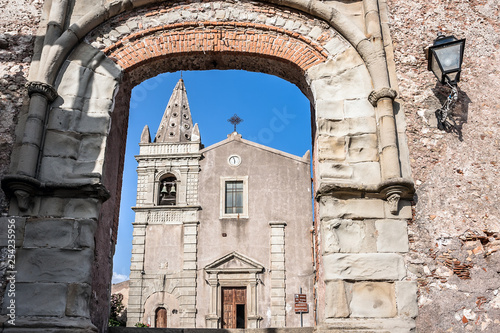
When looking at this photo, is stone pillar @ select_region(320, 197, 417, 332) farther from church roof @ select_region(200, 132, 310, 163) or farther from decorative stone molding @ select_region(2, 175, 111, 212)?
church roof @ select_region(200, 132, 310, 163)

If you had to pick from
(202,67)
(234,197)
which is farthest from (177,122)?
(202,67)

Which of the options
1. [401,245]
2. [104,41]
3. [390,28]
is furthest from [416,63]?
[104,41]

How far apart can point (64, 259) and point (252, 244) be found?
59.7 ft

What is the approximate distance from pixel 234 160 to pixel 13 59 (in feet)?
63.2

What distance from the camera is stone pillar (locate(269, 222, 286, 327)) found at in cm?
2144

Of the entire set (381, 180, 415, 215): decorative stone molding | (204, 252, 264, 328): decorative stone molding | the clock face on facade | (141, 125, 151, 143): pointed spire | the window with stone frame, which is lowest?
(381, 180, 415, 215): decorative stone molding

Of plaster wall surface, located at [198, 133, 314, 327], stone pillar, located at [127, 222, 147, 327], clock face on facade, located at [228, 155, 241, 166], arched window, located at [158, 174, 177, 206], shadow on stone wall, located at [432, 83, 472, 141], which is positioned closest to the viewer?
shadow on stone wall, located at [432, 83, 472, 141]

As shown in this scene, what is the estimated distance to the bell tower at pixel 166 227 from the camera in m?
22.2

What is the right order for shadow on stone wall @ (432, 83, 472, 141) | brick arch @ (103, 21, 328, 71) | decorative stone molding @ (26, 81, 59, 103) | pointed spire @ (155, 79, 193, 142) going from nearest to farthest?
decorative stone molding @ (26, 81, 59, 103) < shadow on stone wall @ (432, 83, 472, 141) < brick arch @ (103, 21, 328, 71) < pointed spire @ (155, 79, 193, 142)

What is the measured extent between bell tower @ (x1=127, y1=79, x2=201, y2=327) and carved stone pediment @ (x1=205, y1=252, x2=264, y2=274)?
910 millimetres

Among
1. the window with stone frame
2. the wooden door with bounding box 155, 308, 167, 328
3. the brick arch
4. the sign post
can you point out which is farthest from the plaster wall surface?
the brick arch

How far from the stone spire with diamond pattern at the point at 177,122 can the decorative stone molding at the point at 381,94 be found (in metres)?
21.1

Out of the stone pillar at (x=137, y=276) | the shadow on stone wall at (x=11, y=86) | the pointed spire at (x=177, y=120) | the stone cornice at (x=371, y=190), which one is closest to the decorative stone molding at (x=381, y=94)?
the stone cornice at (x=371, y=190)

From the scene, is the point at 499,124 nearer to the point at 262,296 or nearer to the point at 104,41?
the point at 104,41
